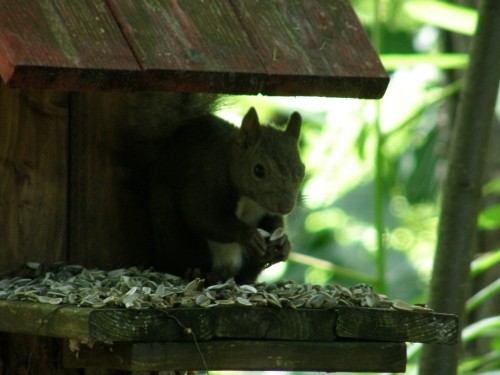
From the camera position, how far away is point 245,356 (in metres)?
2.49

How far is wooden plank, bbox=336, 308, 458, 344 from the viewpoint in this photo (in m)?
2.61

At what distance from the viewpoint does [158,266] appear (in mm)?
3217

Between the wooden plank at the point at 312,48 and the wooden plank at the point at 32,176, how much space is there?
69 centimetres

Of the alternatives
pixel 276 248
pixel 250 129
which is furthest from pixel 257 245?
pixel 250 129

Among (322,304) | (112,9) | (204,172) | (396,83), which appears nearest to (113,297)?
(322,304)

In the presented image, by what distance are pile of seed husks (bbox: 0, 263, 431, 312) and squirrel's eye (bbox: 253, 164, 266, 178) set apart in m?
0.42

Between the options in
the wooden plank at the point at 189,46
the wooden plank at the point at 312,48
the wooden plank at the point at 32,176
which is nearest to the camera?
the wooden plank at the point at 189,46

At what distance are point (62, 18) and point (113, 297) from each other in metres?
0.61

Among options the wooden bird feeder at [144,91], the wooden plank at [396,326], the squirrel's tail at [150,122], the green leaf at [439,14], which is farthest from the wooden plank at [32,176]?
the green leaf at [439,14]

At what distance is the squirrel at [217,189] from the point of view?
3166 mm

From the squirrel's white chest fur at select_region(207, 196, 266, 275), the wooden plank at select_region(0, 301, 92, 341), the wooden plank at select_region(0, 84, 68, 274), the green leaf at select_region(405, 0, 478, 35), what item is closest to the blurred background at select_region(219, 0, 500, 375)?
the green leaf at select_region(405, 0, 478, 35)

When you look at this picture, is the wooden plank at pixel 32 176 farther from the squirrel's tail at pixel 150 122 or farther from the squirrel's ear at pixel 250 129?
the squirrel's ear at pixel 250 129

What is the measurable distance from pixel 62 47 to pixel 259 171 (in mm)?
987

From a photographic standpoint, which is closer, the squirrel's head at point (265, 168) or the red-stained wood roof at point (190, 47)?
the red-stained wood roof at point (190, 47)
